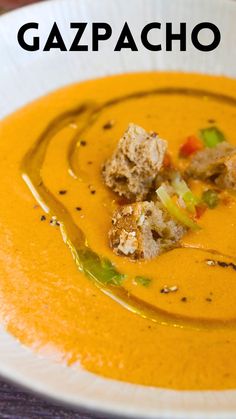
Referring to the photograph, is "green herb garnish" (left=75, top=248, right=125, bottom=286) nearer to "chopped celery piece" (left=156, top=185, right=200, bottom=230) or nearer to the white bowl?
"chopped celery piece" (left=156, top=185, right=200, bottom=230)

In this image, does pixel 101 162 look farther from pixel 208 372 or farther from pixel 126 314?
pixel 208 372

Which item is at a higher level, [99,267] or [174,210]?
[174,210]

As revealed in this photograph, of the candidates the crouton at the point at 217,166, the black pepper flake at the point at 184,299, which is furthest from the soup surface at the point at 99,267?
the crouton at the point at 217,166

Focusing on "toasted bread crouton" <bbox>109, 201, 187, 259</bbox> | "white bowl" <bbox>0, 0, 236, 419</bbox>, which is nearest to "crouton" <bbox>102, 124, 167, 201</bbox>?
"toasted bread crouton" <bbox>109, 201, 187, 259</bbox>

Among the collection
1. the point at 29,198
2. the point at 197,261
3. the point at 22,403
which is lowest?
the point at 22,403

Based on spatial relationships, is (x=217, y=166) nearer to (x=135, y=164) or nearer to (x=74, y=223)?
(x=135, y=164)

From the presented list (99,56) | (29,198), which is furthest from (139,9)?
(29,198)

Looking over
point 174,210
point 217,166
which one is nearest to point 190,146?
point 217,166
